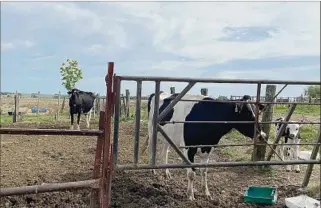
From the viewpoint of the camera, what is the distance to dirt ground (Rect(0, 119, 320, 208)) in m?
5.07

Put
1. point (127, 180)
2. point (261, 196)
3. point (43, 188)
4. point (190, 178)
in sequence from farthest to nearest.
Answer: point (127, 180)
point (190, 178)
point (261, 196)
point (43, 188)

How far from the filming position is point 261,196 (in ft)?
17.6

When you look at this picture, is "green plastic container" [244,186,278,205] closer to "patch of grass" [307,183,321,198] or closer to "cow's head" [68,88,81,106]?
"patch of grass" [307,183,321,198]

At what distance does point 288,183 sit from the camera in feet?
21.4

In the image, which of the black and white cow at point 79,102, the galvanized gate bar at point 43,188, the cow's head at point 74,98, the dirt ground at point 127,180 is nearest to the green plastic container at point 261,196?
the dirt ground at point 127,180

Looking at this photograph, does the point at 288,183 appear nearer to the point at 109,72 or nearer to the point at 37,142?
the point at 109,72

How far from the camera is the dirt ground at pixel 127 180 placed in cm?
507

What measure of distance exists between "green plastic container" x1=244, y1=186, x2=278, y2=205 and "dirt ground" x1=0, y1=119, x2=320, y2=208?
0.10 metres

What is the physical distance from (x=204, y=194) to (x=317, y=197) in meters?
1.57

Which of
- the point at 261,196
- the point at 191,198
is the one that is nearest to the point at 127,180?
the point at 191,198

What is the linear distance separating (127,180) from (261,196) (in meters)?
2.04

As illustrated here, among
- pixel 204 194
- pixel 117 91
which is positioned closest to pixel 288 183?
pixel 204 194

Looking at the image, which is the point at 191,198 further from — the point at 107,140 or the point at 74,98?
the point at 74,98

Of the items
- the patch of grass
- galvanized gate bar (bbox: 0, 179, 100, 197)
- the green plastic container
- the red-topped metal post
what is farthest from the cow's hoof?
galvanized gate bar (bbox: 0, 179, 100, 197)
